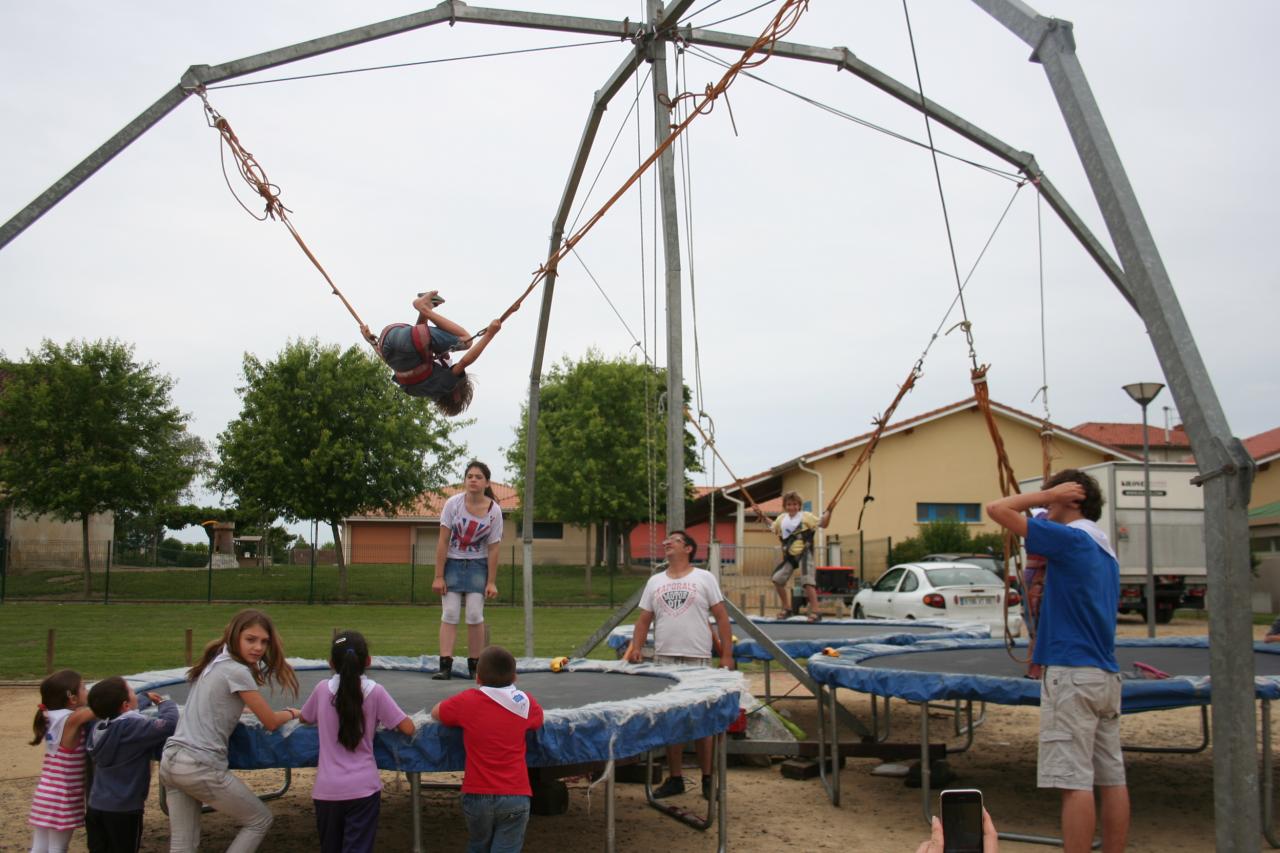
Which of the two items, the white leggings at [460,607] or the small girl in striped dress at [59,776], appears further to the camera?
the white leggings at [460,607]

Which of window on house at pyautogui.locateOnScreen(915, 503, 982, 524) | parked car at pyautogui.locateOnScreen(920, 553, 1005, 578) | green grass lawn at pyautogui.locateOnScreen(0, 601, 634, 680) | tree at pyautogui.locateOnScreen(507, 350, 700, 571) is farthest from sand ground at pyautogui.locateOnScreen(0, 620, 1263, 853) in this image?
tree at pyautogui.locateOnScreen(507, 350, 700, 571)

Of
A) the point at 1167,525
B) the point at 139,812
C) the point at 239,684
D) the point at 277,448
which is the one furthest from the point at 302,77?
the point at 277,448

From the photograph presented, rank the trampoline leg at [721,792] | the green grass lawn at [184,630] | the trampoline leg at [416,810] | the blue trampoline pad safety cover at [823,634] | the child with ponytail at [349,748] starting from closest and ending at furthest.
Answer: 1. the child with ponytail at [349,748]
2. the trampoline leg at [416,810]
3. the trampoline leg at [721,792]
4. the blue trampoline pad safety cover at [823,634]
5. the green grass lawn at [184,630]

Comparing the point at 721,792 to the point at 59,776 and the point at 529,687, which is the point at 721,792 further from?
the point at 59,776

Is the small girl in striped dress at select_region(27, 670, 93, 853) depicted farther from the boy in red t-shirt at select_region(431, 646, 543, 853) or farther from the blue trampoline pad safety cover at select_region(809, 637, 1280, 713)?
the blue trampoline pad safety cover at select_region(809, 637, 1280, 713)

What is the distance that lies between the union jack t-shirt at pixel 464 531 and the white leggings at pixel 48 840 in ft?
7.07

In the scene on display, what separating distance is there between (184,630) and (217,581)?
10.2 metres

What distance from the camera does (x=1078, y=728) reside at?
353 centimetres

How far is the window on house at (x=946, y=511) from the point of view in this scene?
25.9m

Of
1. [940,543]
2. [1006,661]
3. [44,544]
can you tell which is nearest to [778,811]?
[1006,661]

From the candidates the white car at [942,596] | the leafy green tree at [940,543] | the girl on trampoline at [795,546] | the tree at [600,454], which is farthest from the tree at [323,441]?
the girl on trampoline at [795,546]

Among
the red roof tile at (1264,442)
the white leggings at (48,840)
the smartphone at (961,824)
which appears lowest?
the white leggings at (48,840)

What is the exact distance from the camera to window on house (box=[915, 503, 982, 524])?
2592cm

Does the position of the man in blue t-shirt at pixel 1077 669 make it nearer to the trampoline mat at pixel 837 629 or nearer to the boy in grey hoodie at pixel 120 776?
the boy in grey hoodie at pixel 120 776
